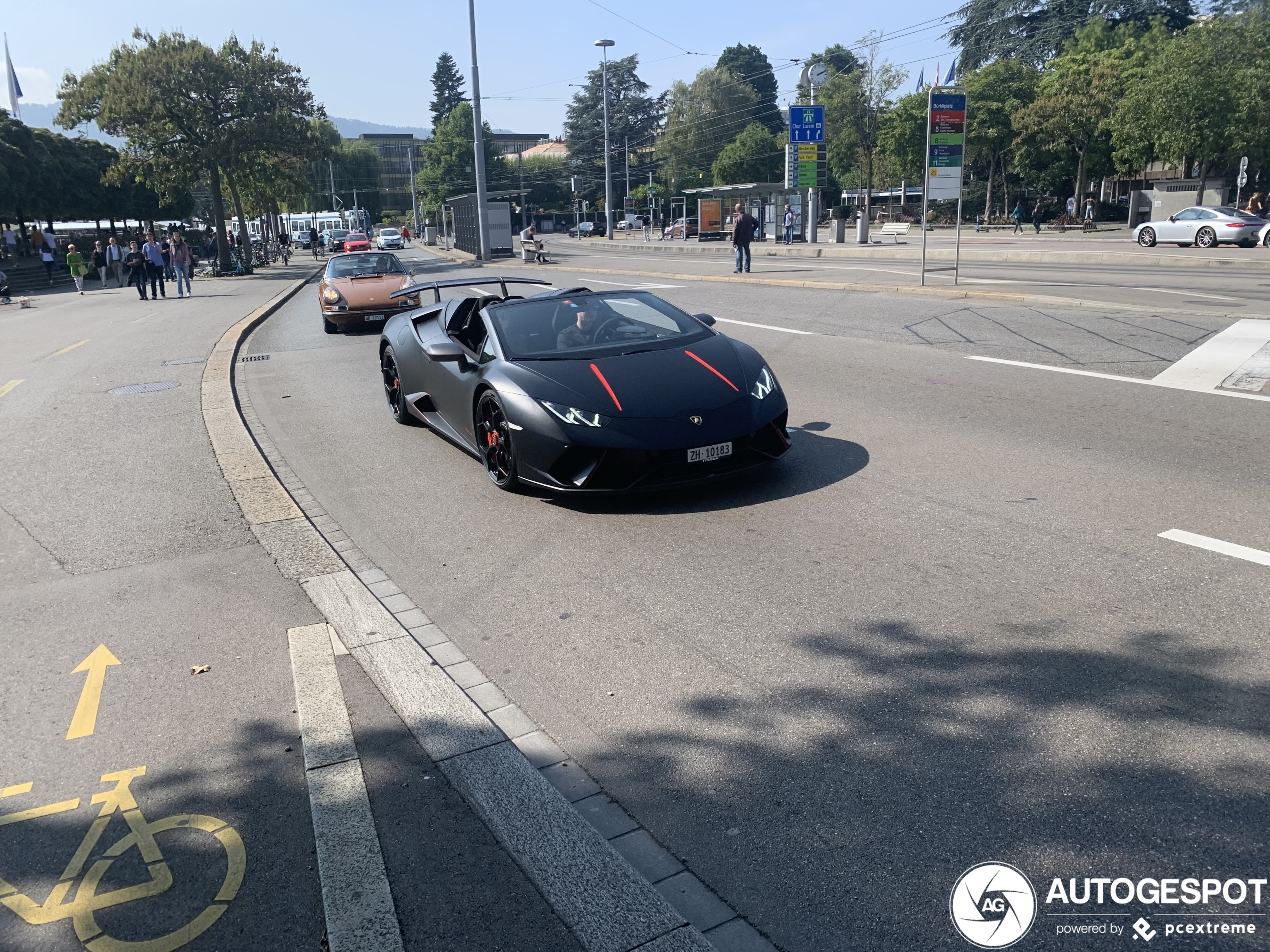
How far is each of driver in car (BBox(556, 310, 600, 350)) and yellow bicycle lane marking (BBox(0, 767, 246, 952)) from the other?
435 cm

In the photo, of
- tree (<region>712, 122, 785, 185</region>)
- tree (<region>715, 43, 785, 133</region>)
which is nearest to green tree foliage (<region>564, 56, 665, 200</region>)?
tree (<region>715, 43, 785, 133</region>)

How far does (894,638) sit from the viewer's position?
4301 mm

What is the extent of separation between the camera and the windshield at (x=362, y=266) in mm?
19062

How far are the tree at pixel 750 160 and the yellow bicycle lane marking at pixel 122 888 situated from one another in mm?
98488

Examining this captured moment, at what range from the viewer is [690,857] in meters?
3.03

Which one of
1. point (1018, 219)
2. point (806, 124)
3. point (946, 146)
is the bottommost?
point (1018, 219)

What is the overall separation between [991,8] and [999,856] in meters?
98.7

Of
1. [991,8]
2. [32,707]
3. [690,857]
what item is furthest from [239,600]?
[991,8]

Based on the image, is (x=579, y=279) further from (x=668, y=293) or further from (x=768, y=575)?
(x=768, y=575)

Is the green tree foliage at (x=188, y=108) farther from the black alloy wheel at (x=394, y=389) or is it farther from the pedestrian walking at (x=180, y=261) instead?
the black alloy wheel at (x=394, y=389)

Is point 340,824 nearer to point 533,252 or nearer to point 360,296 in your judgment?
point 360,296

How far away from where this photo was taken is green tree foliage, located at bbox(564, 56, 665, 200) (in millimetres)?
125750

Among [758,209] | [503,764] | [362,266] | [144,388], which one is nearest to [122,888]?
[503,764]

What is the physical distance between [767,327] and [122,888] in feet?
44.3
